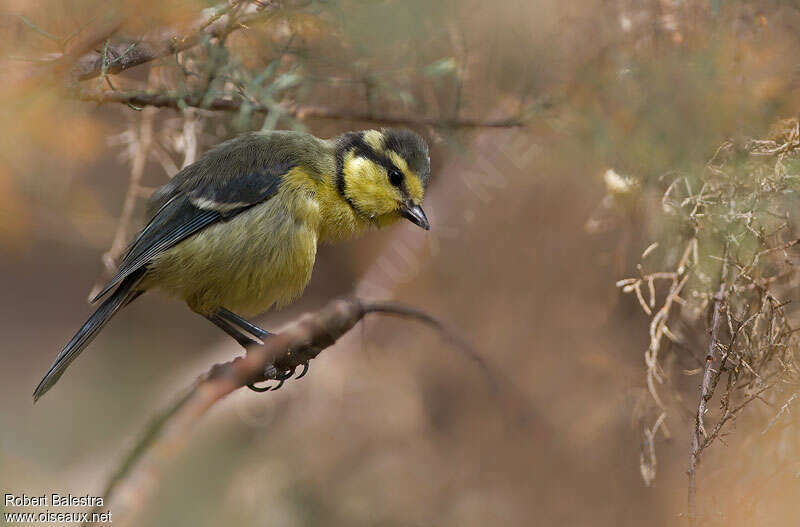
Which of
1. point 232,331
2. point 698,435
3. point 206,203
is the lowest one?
point 232,331

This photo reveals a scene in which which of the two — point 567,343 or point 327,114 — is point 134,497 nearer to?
point 327,114

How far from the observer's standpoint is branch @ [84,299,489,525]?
74 cm

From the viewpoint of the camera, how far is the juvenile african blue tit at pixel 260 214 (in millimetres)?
1659

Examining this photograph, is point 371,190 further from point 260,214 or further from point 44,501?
point 44,501

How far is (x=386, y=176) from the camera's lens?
174cm

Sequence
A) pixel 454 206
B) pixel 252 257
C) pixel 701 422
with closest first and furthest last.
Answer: pixel 701 422
pixel 252 257
pixel 454 206

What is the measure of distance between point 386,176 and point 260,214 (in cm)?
27

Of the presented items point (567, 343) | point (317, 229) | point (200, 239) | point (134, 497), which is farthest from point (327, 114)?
point (134, 497)

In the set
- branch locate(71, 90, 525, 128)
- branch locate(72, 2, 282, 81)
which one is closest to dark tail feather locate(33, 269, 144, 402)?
branch locate(71, 90, 525, 128)

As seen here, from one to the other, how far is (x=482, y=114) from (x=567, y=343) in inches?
21.5

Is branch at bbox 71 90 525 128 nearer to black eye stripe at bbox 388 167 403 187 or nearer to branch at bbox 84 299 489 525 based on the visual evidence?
black eye stripe at bbox 388 167 403 187

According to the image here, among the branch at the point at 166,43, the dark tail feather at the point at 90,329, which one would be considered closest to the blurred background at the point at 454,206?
the branch at the point at 166,43

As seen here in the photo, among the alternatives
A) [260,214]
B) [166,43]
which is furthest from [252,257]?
[166,43]

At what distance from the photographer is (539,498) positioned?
1.73m
